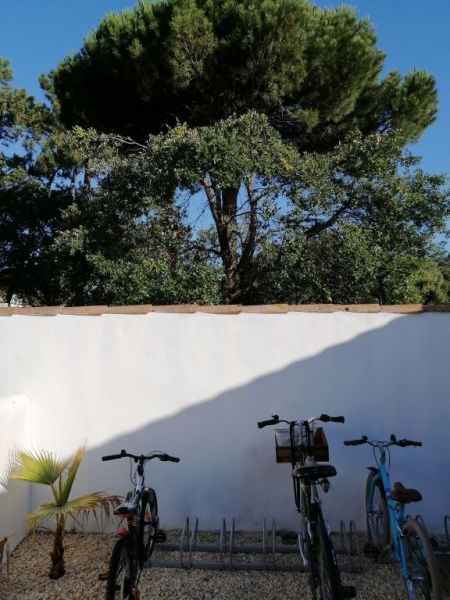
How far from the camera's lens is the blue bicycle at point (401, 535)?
222cm

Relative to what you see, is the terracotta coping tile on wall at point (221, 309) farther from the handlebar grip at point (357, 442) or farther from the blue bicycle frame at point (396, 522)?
the blue bicycle frame at point (396, 522)

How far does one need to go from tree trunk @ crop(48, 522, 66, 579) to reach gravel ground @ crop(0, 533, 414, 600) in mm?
42

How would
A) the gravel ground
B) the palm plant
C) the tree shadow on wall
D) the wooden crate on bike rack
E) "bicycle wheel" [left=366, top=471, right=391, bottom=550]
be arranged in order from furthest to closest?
1. the tree shadow on wall
2. the wooden crate on bike rack
3. "bicycle wheel" [left=366, top=471, right=391, bottom=550]
4. the palm plant
5. the gravel ground

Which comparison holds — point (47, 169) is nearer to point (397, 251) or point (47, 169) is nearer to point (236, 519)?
point (397, 251)

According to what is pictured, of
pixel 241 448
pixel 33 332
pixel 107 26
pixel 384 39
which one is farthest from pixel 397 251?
pixel 107 26

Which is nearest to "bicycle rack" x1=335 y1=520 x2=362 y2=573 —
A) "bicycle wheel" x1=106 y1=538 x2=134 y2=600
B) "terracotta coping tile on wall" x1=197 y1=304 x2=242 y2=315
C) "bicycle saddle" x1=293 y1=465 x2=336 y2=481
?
"bicycle saddle" x1=293 y1=465 x2=336 y2=481

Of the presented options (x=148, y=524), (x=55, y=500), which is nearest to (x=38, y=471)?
(x=55, y=500)

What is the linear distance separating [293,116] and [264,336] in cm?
744

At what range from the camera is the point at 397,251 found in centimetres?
829

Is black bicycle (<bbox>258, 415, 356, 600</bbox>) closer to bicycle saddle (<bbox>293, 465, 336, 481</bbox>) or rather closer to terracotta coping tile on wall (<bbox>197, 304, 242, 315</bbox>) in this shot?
bicycle saddle (<bbox>293, 465, 336, 481</bbox>)

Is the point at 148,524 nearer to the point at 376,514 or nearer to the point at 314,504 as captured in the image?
the point at 314,504

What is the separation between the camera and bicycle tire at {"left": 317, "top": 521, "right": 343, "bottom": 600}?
210cm

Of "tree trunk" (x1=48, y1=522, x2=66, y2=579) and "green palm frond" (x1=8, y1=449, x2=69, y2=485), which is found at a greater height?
"green palm frond" (x1=8, y1=449, x2=69, y2=485)

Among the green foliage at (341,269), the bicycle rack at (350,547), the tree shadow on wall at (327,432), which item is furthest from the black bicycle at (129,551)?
the green foliage at (341,269)
